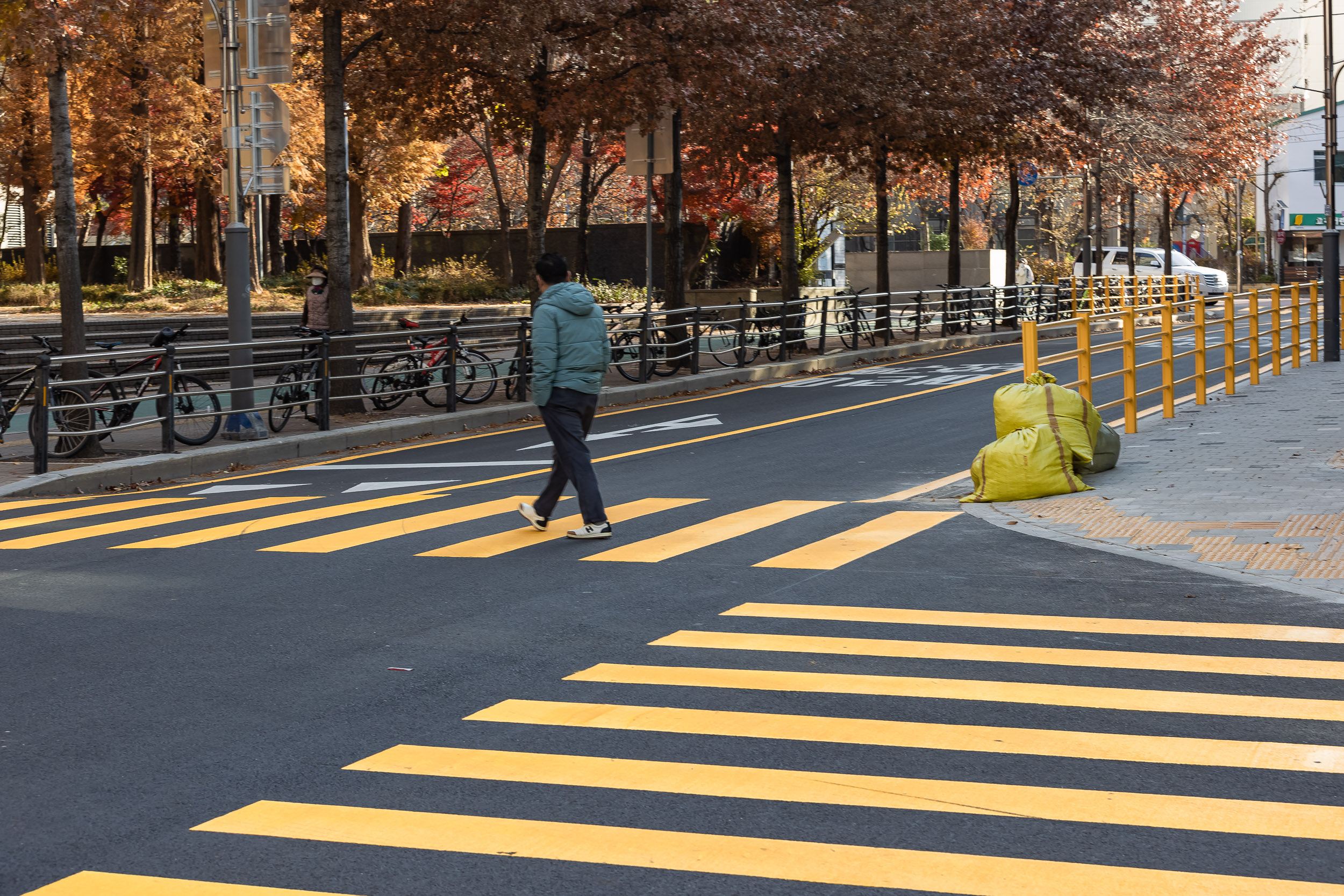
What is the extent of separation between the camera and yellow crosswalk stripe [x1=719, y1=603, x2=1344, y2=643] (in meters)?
6.92

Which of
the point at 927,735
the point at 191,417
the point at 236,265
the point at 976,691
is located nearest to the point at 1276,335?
the point at 236,265

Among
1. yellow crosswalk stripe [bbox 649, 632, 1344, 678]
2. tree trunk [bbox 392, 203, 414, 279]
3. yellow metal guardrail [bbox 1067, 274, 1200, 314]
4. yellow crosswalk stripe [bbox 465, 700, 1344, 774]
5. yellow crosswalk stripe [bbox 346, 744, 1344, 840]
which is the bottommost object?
yellow crosswalk stripe [bbox 346, 744, 1344, 840]

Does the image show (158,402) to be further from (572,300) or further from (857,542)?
(857,542)

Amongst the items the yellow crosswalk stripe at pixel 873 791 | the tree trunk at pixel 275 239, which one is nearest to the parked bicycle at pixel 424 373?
the yellow crosswalk stripe at pixel 873 791

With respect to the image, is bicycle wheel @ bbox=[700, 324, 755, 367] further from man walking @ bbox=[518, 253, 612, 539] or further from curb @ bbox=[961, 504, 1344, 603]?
man walking @ bbox=[518, 253, 612, 539]

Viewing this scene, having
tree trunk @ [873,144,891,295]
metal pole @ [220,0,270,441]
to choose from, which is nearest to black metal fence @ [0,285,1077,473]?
metal pole @ [220,0,270,441]

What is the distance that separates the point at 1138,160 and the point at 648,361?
25909mm

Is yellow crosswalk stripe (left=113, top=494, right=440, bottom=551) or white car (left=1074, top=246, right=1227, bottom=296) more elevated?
white car (left=1074, top=246, right=1227, bottom=296)

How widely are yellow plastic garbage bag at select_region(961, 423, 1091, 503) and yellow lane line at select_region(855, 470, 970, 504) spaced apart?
654 millimetres

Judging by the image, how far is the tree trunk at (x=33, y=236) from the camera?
132 ft

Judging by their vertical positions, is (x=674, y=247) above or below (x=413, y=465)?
above

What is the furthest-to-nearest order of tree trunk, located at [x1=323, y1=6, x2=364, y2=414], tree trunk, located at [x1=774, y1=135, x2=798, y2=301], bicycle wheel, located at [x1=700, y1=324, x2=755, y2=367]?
tree trunk, located at [x1=774, y1=135, x2=798, y2=301], bicycle wheel, located at [x1=700, y1=324, x2=755, y2=367], tree trunk, located at [x1=323, y1=6, x2=364, y2=414]

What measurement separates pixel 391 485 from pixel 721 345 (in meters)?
13.1

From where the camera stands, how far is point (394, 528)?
1068 cm
